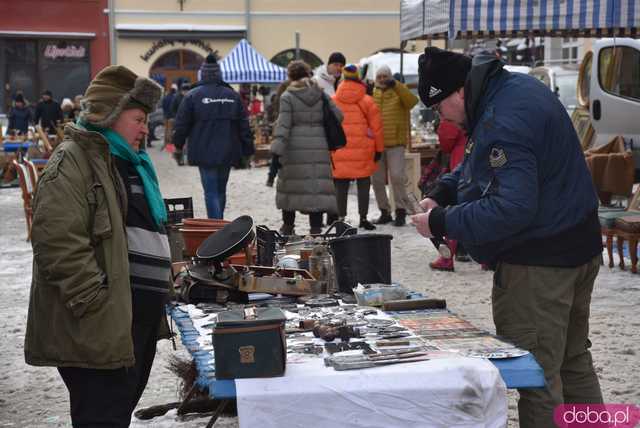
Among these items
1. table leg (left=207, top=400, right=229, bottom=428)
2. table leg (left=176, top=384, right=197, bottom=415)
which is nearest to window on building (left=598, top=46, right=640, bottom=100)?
table leg (left=176, top=384, right=197, bottom=415)

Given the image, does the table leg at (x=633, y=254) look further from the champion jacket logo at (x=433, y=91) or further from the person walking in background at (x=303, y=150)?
the champion jacket logo at (x=433, y=91)

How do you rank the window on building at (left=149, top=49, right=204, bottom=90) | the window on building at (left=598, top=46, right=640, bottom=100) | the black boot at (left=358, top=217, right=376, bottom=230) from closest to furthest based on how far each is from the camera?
the black boot at (left=358, top=217, right=376, bottom=230) → the window on building at (left=598, top=46, right=640, bottom=100) → the window on building at (left=149, top=49, right=204, bottom=90)

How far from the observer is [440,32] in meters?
10.3

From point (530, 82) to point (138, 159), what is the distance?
4.50 feet

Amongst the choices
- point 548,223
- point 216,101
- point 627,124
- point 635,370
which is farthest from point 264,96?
point 548,223

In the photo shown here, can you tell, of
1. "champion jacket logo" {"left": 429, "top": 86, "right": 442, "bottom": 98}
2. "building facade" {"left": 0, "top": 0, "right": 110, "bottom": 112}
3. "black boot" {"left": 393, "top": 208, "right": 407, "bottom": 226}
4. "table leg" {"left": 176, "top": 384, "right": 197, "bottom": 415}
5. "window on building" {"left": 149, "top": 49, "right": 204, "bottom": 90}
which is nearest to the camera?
"champion jacket logo" {"left": 429, "top": 86, "right": 442, "bottom": 98}

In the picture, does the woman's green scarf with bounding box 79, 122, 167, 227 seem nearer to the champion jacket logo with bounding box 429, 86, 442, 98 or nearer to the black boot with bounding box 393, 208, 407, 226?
the champion jacket logo with bounding box 429, 86, 442, 98

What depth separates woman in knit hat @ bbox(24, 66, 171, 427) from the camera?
322 centimetres

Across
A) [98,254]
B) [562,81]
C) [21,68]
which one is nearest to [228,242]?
[98,254]

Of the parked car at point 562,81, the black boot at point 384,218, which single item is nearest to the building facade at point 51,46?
the parked car at point 562,81

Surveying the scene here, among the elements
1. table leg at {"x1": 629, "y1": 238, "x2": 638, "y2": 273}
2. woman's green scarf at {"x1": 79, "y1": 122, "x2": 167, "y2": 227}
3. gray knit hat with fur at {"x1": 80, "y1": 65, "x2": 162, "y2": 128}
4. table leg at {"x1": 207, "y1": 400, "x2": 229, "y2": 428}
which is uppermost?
gray knit hat with fur at {"x1": 80, "y1": 65, "x2": 162, "y2": 128}

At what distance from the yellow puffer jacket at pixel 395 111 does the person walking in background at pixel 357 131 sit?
0.26 meters

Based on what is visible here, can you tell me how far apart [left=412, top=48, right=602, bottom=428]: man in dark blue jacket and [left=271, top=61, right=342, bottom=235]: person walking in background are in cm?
594

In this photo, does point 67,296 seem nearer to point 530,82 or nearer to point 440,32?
point 530,82
